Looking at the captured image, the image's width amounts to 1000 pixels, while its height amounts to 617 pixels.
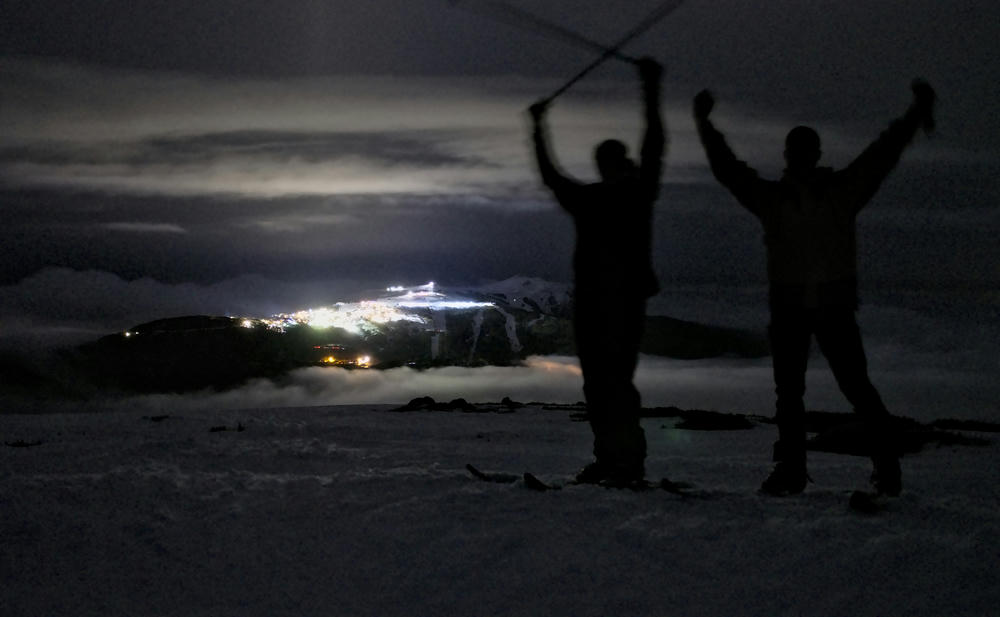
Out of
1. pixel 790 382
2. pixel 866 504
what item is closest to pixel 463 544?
pixel 866 504

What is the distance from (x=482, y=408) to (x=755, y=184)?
6932 millimetres

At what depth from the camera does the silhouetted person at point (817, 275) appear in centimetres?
450

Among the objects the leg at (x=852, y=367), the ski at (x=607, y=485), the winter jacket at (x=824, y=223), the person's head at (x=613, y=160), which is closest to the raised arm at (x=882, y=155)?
the winter jacket at (x=824, y=223)

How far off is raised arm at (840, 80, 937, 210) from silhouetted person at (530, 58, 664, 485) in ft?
3.51

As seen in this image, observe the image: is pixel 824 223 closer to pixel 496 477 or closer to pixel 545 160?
pixel 545 160

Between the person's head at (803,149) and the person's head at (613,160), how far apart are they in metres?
0.97

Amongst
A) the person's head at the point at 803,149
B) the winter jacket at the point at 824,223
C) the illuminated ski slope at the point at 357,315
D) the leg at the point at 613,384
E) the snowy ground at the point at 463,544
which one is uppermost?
the illuminated ski slope at the point at 357,315

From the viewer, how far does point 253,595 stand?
10.6 ft

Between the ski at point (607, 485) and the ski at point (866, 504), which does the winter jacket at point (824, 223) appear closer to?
the ski at point (866, 504)

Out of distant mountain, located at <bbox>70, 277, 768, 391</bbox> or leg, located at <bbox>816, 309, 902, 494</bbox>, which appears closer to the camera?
leg, located at <bbox>816, 309, 902, 494</bbox>

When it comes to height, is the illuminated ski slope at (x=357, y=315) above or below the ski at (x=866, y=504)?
above

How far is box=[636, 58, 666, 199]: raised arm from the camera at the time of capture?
16.0 ft

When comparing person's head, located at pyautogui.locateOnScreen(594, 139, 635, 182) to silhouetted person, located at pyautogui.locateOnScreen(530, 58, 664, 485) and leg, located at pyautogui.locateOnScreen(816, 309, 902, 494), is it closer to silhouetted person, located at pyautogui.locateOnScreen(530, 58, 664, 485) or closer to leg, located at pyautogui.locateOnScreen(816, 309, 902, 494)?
silhouetted person, located at pyautogui.locateOnScreen(530, 58, 664, 485)

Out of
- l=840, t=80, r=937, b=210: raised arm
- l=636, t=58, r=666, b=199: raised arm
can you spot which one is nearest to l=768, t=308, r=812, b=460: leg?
l=840, t=80, r=937, b=210: raised arm
